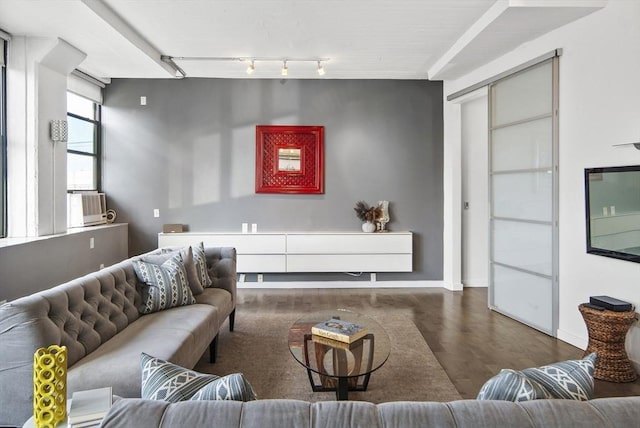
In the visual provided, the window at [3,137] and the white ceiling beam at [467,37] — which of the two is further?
the window at [3,137]

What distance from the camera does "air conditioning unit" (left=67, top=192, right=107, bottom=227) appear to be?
492 centimetres

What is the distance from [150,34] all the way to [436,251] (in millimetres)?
4614

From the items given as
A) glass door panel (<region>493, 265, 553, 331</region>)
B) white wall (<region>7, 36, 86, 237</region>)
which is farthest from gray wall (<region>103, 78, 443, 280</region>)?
white wall (<region>7, 36, 86, 237</region>)

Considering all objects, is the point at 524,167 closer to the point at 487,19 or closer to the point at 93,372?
the point at 487,19

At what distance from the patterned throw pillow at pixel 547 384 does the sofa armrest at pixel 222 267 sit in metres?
2.87

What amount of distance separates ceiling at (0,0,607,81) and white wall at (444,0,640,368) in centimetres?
21

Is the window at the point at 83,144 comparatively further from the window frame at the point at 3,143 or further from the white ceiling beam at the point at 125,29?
the white ceiling beam at the point at 125,29

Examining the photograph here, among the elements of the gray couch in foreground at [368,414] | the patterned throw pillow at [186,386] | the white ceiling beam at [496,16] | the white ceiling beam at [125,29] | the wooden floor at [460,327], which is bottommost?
the wooden floor at [460,327]

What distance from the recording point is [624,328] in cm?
282

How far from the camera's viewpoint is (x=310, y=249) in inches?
217

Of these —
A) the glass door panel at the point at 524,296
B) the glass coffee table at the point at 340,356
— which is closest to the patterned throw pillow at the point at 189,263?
the glass coffee table at the point at 340,356

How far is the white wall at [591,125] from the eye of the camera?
3.00m

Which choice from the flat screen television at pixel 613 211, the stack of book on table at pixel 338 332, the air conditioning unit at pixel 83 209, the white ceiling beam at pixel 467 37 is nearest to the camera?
the stack of book on table at pixel 338 332

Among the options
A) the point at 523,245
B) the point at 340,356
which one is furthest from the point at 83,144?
the point at 523,245
